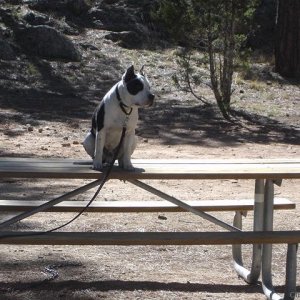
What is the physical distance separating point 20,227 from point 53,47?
1109 centimetres

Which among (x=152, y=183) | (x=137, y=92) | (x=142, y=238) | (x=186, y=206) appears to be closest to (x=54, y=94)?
(x=152, y=183)

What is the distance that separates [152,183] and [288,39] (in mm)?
9932

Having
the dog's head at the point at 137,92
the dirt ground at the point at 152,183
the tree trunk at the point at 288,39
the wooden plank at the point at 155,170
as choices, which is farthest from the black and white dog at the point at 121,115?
the tree trunk at the point at 288,39

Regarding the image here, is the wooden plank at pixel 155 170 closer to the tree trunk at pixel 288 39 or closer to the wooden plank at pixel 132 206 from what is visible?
the wooden plank at pixel 132 206

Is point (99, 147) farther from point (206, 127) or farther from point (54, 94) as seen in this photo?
point (54, 94)

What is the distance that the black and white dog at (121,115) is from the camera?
5.47m

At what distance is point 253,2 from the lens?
582 inches

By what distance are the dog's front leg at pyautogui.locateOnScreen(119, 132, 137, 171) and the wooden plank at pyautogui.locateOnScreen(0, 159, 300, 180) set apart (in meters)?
0.05

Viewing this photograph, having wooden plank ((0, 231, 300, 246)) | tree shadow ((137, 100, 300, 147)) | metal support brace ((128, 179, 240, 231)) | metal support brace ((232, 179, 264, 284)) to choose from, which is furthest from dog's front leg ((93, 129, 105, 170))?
tree shadow ((137, 100, 300, 147))

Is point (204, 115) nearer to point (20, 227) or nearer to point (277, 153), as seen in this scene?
point (277, 153)

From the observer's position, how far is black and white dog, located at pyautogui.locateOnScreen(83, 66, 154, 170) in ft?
18.0

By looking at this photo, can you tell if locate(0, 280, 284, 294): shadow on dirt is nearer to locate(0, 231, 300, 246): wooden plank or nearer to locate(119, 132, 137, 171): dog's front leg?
locate(0, 231, 300, 246): wooden plank

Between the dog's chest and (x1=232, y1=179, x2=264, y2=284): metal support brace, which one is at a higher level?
the dog's chest

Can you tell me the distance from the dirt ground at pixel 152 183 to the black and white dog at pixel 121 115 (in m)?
1.00
